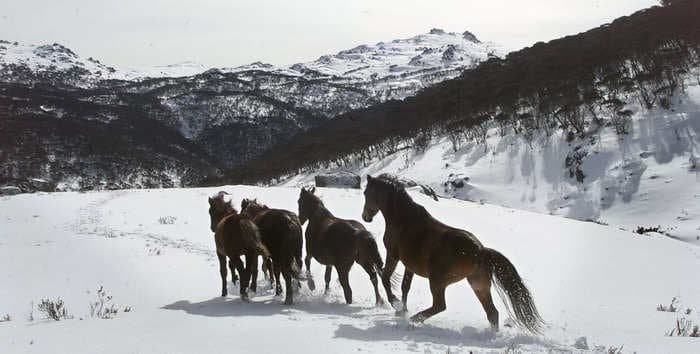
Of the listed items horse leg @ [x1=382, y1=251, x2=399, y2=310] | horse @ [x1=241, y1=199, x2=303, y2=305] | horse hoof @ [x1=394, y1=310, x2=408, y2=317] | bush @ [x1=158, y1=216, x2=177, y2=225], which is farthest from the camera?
bush @ [x1=158, y1=216, x2=177, y2=225]

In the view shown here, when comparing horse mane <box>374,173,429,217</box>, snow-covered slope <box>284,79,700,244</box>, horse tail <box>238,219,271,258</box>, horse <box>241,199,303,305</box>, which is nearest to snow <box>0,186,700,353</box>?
horse <box>241,199,303,305</box>

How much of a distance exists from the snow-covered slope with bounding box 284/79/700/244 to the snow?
7544 mm

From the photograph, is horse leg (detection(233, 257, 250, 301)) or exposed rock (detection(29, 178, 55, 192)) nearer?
horse leg (detection(233, 257, 250, 301))

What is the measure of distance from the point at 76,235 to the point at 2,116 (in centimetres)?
21396

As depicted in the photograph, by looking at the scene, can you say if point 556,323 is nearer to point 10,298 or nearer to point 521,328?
point 521,328

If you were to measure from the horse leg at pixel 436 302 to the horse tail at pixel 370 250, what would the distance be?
4.95 ft

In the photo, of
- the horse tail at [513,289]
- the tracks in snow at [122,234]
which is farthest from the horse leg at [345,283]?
the tracks in snow at [122,234]

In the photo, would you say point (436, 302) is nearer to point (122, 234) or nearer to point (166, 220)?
point (122, 234)

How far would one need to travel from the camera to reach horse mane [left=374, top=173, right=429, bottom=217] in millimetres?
6285

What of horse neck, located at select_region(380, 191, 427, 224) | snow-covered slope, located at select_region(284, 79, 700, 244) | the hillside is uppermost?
the hillside

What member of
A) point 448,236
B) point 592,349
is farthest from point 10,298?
point 592,349

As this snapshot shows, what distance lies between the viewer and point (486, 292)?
5.54 m

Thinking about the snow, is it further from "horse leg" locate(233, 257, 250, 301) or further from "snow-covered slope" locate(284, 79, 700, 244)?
"snow-covered slope" locate(284, 79, 700, 244)

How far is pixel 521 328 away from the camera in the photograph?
209 inches
